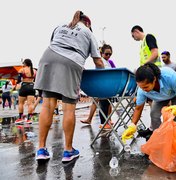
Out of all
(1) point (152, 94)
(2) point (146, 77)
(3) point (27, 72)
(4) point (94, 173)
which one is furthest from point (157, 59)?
(3) point (27, 72)

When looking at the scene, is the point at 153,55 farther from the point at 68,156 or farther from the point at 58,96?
the point at 68,156

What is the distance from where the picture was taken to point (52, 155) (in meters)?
3.13

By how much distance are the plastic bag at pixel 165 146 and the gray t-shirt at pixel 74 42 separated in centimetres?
102

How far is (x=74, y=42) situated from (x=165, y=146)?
135 cm

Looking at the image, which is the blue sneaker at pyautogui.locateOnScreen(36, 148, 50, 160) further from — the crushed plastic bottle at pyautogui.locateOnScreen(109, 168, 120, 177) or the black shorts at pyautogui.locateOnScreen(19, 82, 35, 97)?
the black shorts at pyautogui.locateOnScreen(19, 82, 35, 97)

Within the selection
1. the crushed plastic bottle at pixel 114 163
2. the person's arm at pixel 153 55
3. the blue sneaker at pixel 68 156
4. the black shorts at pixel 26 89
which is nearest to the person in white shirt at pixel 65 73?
the blue sneaker at pixel 68 156

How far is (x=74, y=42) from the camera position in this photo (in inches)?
114

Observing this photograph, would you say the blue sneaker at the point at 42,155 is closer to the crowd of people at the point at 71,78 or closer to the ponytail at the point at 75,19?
the crowd of people at the point at 71,78

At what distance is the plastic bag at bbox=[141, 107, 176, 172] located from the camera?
2.39 meters

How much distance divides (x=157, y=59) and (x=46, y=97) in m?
2.08

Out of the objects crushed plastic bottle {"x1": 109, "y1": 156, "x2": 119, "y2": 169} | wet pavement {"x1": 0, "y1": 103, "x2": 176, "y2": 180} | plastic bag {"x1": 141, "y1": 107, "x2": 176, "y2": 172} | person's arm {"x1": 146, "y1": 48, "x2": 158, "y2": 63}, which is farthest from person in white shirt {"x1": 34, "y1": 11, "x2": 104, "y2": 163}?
person's arm {"x1": 146, "y1": 48, "x2": 158, "y2": 63}

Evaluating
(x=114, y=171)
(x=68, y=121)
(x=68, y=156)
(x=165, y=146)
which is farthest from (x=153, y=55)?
(x=114, y=171)

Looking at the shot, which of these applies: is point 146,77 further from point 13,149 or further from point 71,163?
point 13,149

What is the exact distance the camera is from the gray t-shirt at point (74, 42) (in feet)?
9.45
